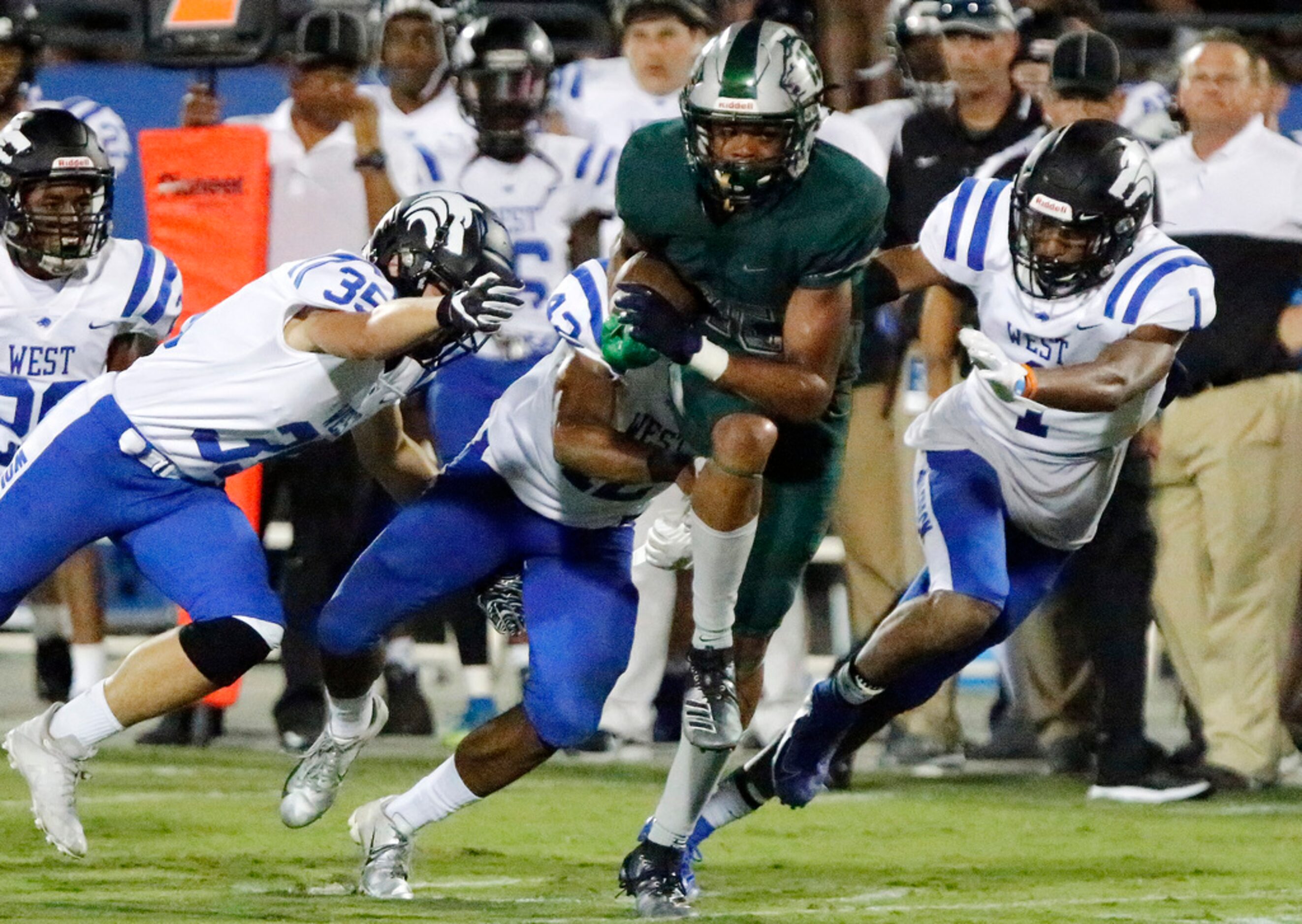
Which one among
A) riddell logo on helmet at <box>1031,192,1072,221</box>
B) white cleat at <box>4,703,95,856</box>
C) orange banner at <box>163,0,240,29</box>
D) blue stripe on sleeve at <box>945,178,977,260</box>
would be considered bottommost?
white cleat at <box>4,703,95,856</box>

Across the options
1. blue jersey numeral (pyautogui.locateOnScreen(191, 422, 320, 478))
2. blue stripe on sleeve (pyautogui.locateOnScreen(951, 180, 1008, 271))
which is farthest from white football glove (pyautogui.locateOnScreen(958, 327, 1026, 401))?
blue jersey numeral (pyautogui.locateOnScreen(191, 422, 320, 478))

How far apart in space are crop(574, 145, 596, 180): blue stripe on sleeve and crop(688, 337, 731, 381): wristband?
2.76m

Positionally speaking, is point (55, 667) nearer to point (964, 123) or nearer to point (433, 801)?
point (433, 801)

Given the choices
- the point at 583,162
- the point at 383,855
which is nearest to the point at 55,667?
the point at 583,162

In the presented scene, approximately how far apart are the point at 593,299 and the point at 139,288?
5.94 feet

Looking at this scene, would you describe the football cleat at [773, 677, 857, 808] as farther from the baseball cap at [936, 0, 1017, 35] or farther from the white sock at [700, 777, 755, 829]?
the baseball cap at [936, 0, 1017, 35]

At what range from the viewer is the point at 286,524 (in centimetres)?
928

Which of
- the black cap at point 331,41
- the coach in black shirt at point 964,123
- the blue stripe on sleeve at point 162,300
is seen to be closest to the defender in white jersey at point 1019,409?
the coach in black shirt at point 964,123

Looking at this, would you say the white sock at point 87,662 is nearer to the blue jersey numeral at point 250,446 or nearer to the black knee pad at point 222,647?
the blue jersey numeral at point 250,446

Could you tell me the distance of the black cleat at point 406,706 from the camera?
26.7ft

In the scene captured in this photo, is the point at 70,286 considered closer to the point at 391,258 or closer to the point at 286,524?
the point at 391,258

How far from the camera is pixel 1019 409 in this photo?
5.78 meters

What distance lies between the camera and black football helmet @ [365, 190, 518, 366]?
5.36 m

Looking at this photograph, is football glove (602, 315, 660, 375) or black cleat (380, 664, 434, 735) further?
black cleat (380, 664, 434, 735)
